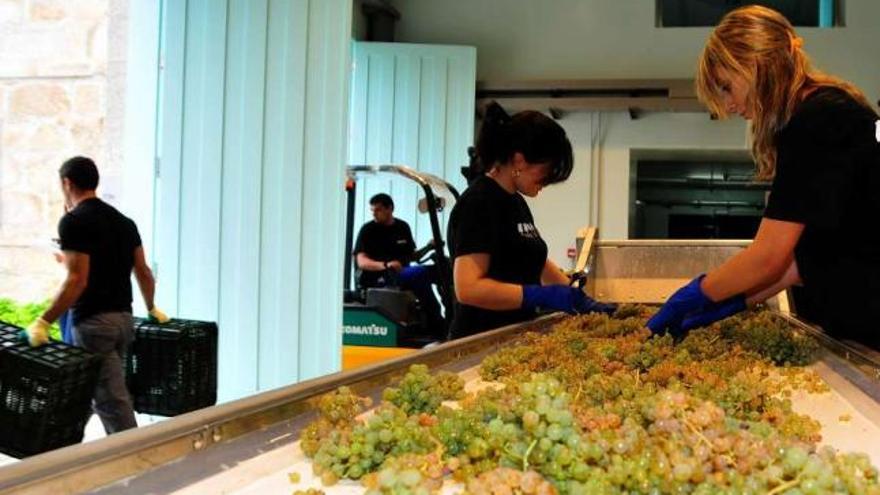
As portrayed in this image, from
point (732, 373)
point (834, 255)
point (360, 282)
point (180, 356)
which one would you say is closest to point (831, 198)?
point (834, 255)

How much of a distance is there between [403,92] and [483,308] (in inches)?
228

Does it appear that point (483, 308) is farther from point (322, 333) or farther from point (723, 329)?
point (322, 333)

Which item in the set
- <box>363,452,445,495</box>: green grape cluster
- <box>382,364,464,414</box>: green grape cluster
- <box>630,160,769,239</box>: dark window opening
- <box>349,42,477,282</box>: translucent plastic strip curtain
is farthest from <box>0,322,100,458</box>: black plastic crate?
<box>630,160,769,239</box>: dark window opening

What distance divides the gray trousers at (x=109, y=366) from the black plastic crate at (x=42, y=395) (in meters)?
0.48

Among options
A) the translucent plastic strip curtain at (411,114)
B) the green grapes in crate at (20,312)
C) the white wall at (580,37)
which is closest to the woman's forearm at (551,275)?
the green grapes in crate at (20,312)

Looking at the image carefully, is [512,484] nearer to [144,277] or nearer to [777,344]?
[777,344]

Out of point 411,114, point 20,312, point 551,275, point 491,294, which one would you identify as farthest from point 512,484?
point 411,114

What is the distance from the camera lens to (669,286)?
11.6 ft

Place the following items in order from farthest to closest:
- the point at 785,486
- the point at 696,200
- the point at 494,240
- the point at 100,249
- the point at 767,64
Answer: the point at 696,200, the point at 100,249, the point at 494,240, the point at 767,64, the point at 785,486

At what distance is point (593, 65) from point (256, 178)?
5.01m

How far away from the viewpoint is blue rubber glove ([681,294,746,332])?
186 cm

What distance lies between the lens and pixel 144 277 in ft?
12.9

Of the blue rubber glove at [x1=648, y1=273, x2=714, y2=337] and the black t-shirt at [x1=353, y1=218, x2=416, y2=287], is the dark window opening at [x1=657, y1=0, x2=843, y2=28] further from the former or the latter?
the blue rubber glove at [x1=648, y1=273, x2=714, y2=337]

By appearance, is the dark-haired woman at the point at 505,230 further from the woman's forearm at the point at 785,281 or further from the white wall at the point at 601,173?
the white wall at the point at 601,173
